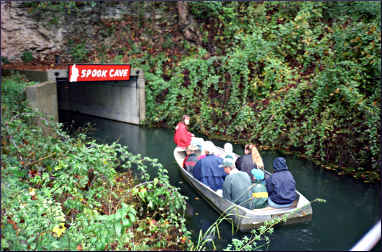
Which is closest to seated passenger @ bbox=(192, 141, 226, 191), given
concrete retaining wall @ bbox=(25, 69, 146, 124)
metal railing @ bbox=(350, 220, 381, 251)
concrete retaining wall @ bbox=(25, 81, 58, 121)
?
concrete retaining wall @ bbox=(25, 81, 58, 121)

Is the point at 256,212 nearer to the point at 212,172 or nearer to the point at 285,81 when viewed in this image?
the point at 212,172

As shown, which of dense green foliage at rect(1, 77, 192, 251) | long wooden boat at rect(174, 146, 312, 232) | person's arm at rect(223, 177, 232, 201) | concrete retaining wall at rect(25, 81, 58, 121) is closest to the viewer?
dense green foliage at rect(1, 77, 192, 251)

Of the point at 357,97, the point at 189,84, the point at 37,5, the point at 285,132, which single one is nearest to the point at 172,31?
the point at 189,84

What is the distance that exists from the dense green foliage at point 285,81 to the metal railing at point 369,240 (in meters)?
8.38

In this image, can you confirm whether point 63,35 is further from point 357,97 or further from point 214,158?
point 357,97

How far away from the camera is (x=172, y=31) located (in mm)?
17266

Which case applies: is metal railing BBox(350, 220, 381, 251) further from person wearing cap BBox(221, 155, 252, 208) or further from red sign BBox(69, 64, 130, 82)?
red sign BBox(69, 64, 130, 82)

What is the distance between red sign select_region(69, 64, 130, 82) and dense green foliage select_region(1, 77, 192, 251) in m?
4.57

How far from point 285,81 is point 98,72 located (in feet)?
25.8

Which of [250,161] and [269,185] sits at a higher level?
[250,161]

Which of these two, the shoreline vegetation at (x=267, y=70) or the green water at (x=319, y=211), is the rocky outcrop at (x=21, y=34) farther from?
the green water at (x=319, y=211)

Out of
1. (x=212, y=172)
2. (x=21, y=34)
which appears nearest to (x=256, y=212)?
(x=212, y=172)

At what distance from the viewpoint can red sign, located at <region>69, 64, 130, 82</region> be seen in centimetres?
1212

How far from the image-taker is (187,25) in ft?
56.0
